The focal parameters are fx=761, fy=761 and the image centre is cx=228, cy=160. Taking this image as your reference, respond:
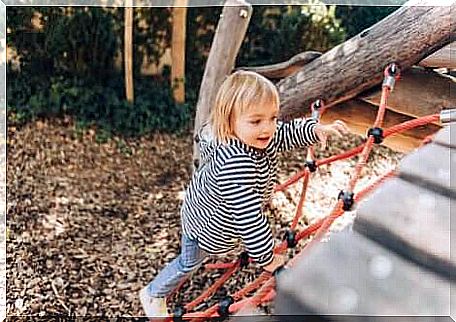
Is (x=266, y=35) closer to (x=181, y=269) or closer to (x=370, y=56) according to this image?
(x=370, y=56)

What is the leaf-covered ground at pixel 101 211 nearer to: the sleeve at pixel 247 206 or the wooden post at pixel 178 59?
the wooden post at pixel 178 59

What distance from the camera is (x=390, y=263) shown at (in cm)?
51

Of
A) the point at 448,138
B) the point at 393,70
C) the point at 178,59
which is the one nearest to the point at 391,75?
the point at 393,70

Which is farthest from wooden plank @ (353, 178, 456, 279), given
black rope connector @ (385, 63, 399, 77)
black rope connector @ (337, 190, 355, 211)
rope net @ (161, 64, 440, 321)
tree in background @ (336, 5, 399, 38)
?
tree in background @ (336, 5, 399, 38)

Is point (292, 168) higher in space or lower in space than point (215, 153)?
lower

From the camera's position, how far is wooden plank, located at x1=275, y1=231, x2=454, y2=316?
0.48m

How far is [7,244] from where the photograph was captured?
1701 millimetres

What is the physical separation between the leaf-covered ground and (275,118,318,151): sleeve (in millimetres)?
436

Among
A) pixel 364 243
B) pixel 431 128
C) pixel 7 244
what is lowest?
pixel 7 244

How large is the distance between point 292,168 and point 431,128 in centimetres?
68

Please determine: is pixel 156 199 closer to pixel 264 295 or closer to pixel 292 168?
pixel 292 168

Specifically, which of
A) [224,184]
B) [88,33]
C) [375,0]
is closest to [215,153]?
[224,184]

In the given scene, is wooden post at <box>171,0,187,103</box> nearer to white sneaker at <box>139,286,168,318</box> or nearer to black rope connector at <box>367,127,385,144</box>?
white sneaker at <box>139,286,168,318</box>

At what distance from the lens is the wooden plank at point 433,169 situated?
0.57 meters
